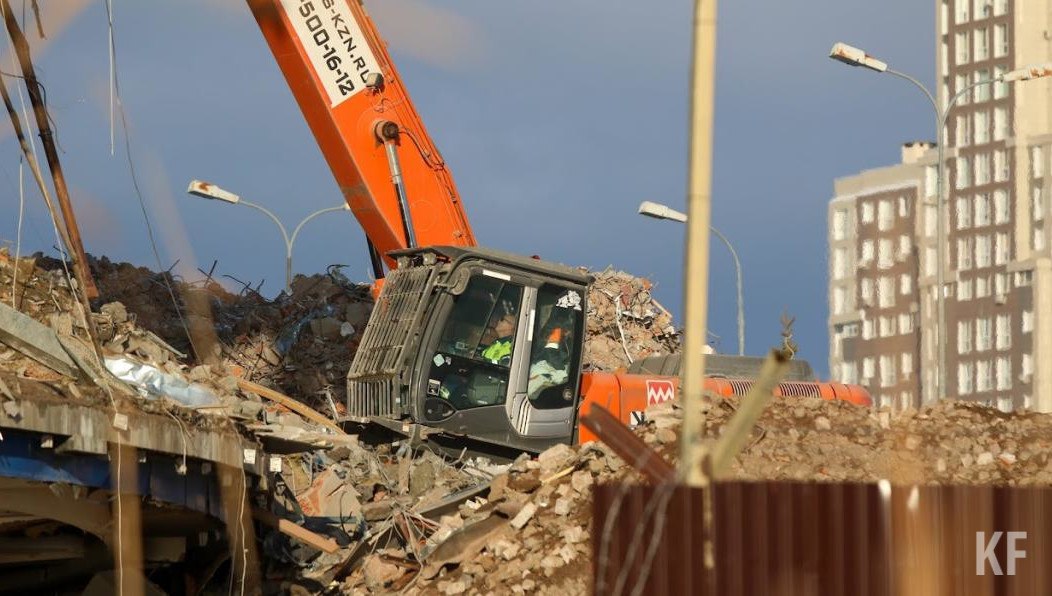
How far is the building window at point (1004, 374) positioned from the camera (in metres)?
124

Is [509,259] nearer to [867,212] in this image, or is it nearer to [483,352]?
[483,352]

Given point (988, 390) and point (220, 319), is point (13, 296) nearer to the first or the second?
point (220, 319)

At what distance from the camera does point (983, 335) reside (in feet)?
416

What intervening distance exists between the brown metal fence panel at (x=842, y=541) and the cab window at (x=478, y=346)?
9.09 metres

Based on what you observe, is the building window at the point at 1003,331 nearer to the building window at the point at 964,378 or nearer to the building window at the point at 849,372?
the building window at the point at 964,378

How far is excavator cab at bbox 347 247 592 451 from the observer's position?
18.2 metres

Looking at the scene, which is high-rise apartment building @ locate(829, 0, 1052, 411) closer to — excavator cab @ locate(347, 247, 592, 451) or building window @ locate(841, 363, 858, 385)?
building window @ locate(841, 363, 858, 385)

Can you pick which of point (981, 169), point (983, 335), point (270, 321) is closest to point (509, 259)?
point (270, 321)

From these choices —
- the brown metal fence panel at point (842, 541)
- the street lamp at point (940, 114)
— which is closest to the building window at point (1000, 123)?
the street lamp at point (940, 114)

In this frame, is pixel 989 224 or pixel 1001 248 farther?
pixel 989 224

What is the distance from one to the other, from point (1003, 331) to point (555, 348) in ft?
365

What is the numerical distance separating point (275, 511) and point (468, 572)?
199 centimetres

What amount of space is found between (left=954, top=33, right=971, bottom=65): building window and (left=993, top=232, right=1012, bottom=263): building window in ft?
A: 47.9

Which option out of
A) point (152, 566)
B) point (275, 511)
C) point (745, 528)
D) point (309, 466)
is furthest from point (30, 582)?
point (745, 528)
